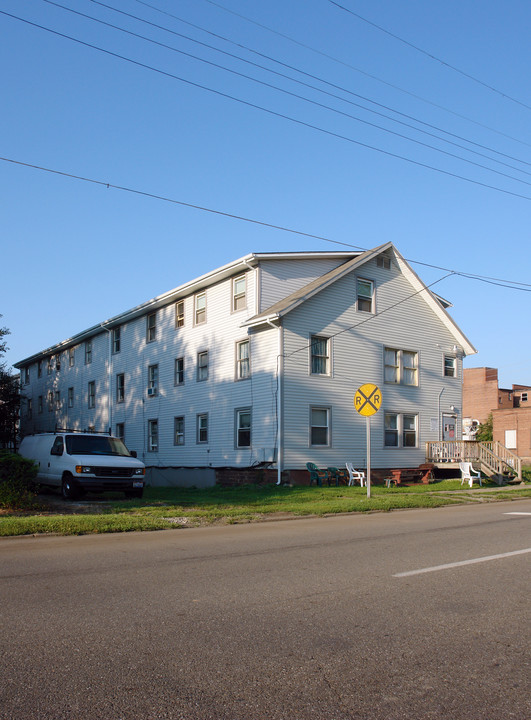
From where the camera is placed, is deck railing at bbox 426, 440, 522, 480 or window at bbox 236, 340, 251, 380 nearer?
window at bbox 236, 340, 251, 380

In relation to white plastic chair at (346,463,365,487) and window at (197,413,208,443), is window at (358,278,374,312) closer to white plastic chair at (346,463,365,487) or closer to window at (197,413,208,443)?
white plastic chair at (346,463,365,487)

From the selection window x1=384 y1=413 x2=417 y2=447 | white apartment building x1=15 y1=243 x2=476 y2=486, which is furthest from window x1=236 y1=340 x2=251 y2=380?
window x1=384 y1=413 x2=417 y2=447

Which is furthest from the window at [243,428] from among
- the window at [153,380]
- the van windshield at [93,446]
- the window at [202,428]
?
the window at [153,380]

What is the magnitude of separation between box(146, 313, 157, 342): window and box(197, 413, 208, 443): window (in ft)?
19.8

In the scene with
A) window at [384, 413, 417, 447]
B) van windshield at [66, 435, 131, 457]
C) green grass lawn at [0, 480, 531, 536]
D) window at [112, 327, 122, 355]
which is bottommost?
green grass lawn at [0, 480, 531, 536]

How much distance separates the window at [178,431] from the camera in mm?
30281

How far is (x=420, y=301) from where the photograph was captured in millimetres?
29938

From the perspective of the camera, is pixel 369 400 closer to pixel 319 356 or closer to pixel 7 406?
pixel 319 356

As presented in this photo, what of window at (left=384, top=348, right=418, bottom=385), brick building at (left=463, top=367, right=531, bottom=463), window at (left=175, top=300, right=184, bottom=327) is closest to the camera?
window at (left=384, top=348, right=418, bottom=385)

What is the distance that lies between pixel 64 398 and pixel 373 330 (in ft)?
78.3

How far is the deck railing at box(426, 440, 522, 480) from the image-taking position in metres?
26.6

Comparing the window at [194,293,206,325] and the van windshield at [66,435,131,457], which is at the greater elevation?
the window at [194,293,206,325]

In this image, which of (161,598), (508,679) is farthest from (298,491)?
(508,679)

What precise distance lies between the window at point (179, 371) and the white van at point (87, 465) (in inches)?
381
